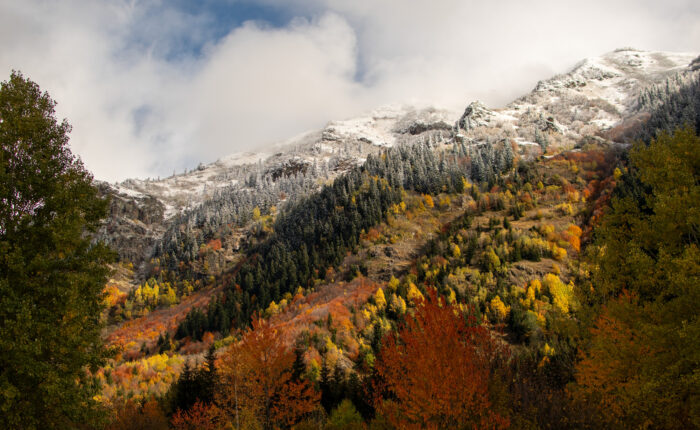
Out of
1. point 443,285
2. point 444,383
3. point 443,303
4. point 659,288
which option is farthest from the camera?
point 443,285

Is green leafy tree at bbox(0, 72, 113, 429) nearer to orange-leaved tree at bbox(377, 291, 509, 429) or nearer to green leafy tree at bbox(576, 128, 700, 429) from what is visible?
orange-leaved tree at bbox(377, 291, 509, 429)

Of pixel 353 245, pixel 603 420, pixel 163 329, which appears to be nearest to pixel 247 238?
pixel 163 329

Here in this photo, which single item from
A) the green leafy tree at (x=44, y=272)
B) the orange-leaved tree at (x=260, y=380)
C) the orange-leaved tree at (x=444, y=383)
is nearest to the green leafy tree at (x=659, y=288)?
the orange-leaved tree at (x=444, y=383)

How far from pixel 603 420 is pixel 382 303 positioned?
2418 inches

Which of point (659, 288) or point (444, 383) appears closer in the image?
point (659, 288)

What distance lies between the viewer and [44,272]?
429 inches

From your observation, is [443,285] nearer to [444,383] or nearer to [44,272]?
[444,383]

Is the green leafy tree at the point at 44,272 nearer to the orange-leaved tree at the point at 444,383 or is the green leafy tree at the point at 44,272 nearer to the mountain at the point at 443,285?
the mountain at the point at 443,285

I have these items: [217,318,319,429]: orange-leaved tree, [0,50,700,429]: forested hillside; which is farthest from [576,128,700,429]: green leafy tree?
[217,318,319,429]: orange-leaved tree

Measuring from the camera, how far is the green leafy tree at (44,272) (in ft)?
31.5

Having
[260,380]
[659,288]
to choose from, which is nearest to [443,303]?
[659,288]

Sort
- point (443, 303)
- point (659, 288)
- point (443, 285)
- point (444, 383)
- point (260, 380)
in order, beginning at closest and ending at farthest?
1. point (659, 288)
2. point (444, 383)
3. point (443, 303)
4. point (260, 380)
5. point (443, 285)

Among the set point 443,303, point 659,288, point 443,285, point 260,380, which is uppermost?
point 659,288

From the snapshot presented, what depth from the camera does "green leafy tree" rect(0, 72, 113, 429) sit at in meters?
9.59
